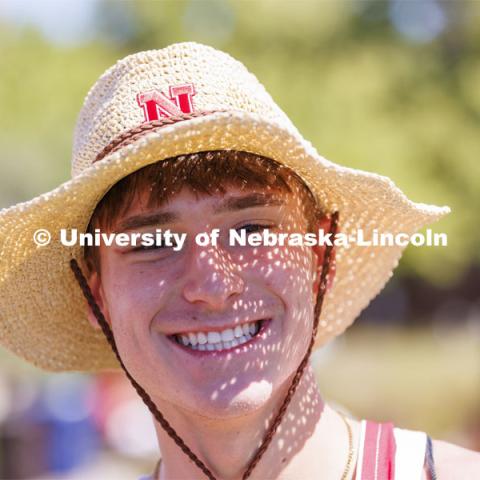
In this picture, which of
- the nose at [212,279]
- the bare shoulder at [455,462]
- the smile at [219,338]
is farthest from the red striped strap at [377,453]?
the nose at [212,279]

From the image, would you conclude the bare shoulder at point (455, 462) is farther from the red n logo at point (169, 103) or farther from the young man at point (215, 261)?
the red n logo at point (169, 103)

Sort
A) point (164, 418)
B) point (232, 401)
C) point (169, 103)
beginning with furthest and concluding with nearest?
point (164, 418) → point (169, 103) → point (232, 401)

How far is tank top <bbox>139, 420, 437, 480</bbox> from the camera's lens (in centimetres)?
223

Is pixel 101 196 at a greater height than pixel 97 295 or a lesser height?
greater

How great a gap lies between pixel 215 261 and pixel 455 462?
74 centimetres

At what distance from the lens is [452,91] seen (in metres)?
19.2

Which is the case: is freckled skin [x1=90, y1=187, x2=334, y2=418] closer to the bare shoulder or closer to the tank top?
the tank top

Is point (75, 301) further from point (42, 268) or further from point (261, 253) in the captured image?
point (261, 253)

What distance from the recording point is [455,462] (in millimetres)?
2250

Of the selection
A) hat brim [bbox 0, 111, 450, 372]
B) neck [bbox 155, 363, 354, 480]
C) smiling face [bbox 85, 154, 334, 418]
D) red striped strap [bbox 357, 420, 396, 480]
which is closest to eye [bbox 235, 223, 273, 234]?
smiling face [bbox 85, 154, 334, 418]

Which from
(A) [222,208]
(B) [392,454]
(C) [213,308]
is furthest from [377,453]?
(A) [222,208]

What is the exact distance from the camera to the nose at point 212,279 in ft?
7.22

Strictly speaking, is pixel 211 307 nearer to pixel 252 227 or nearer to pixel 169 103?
pixel 252 227

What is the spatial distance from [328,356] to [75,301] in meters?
14.6
